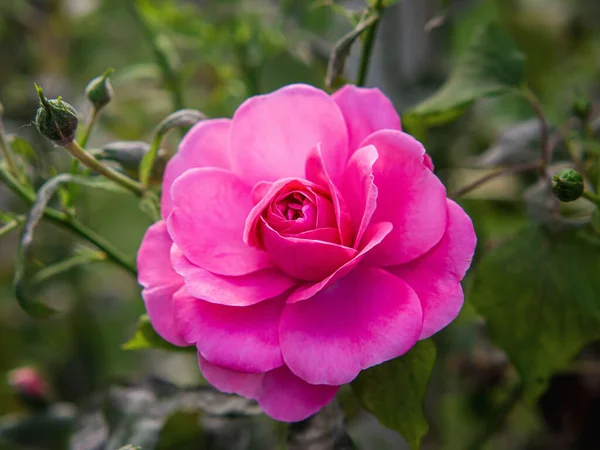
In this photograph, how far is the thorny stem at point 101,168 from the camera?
34 cm

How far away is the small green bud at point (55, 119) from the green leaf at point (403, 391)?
0.67 feet

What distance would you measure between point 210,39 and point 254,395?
420mm

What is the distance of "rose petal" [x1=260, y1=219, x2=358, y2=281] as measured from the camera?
304 mm

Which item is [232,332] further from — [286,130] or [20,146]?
[20,146]

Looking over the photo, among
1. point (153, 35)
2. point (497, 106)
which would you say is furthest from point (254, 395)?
point (497, 106)

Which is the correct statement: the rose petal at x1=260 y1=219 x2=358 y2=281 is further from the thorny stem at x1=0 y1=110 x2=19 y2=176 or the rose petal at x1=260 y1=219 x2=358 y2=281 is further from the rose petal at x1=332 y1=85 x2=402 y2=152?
the thorny stem at x1=0 y1=110 x2=19 y2=176

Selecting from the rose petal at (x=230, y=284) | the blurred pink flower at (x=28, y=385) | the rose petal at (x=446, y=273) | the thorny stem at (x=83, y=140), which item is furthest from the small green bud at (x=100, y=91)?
the blurred pink flower at (x=28, y=385)

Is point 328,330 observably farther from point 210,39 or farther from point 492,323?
point 210,39

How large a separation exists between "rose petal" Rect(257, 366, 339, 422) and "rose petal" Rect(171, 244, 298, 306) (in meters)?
0.04

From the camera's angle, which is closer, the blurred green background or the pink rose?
the pink rose

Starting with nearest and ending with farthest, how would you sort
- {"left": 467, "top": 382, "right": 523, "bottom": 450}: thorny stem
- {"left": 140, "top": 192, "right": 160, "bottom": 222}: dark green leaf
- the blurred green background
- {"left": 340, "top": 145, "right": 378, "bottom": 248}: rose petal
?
{"left": 340, "top": 145, "right": 378, "bottom": 248}: rose petal, {"left": 140, "top": 192, "right": 160, "bottom": 222}: dark green leaf, {"left": 467, "top": 382, "right": 523, "bottom": 450}: thorny stem, the blurred green background

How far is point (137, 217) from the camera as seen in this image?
893mm

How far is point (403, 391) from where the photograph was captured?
1.10 ft

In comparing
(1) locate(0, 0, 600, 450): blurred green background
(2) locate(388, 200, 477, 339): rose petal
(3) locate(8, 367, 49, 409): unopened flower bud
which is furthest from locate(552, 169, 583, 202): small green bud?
(3) locate(8, 367, 49, 409): unopened flower bud
